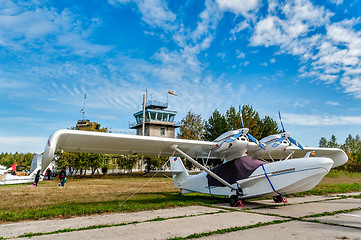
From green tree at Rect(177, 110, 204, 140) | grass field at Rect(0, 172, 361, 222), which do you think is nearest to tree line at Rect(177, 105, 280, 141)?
green tree at Rect(177, 110, 204, 140)

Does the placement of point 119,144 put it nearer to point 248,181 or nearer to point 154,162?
point 248,181

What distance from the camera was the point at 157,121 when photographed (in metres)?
50.7

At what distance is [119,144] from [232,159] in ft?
16.5

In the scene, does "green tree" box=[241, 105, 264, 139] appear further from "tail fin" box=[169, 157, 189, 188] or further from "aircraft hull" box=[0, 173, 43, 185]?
"aircraft hull" box=[0, 173, 43, 185]

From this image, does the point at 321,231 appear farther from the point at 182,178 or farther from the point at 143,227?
the point at 182,178

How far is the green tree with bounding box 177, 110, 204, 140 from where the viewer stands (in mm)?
44312

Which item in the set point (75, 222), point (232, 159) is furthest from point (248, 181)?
point (75, 222)

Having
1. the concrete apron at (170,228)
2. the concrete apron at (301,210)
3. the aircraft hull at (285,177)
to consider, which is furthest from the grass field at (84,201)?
the concrete apron at (301,210)

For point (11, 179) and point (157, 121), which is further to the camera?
point (157, 121)

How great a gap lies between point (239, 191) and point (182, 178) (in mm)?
4686

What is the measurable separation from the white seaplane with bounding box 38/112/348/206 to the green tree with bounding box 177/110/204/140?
31.8 m

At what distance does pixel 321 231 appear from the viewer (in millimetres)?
5242

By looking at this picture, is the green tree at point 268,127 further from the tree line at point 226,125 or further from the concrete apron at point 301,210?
the concrete apron at point 301,210

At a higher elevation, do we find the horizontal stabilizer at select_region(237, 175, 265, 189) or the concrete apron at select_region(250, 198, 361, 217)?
the horizontal stabilizer at select_region(237, 175, 265, 189)
